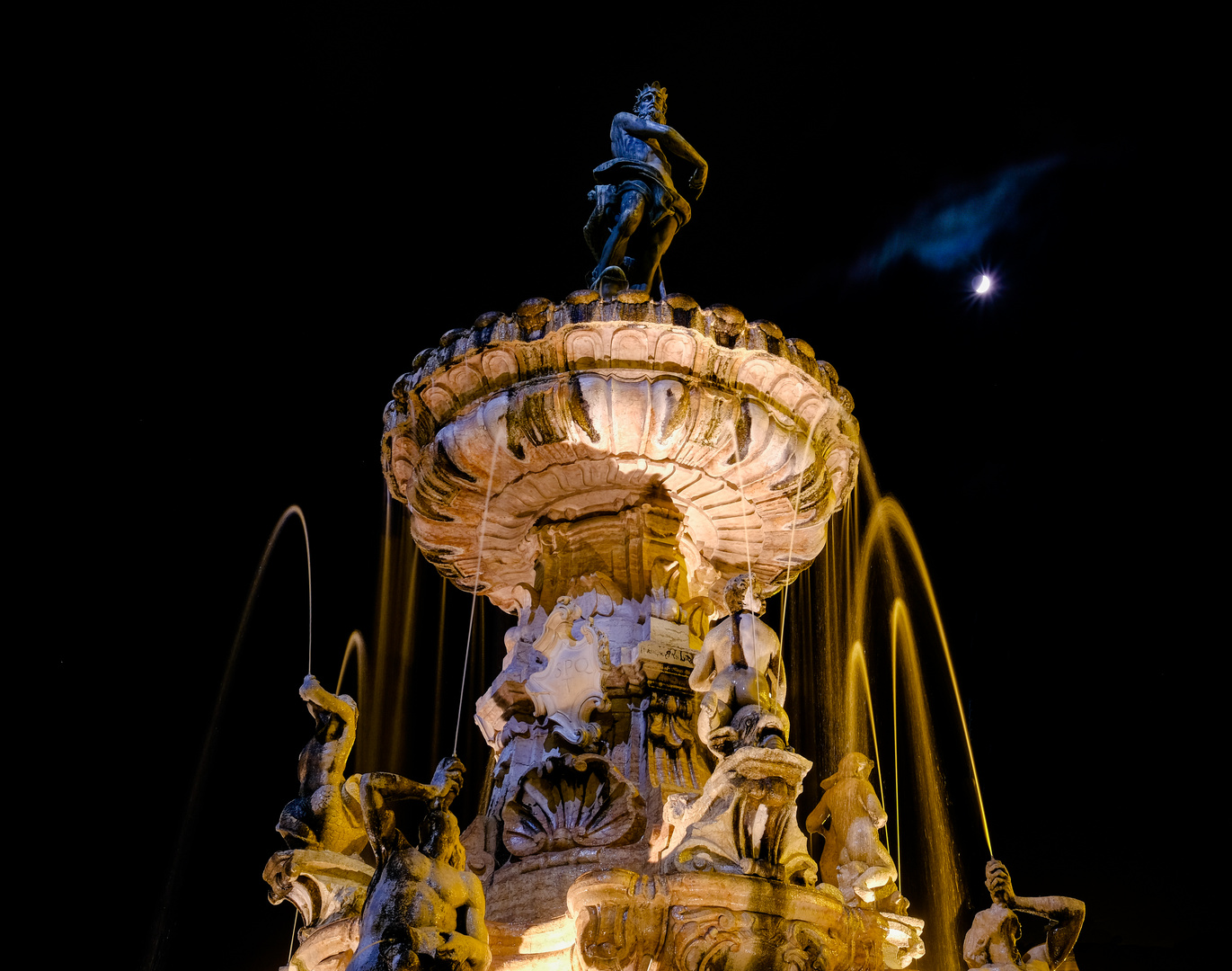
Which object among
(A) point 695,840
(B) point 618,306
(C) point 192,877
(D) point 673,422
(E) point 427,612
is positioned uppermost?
(E) point 427,612

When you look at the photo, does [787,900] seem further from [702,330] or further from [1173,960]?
[1173,960]

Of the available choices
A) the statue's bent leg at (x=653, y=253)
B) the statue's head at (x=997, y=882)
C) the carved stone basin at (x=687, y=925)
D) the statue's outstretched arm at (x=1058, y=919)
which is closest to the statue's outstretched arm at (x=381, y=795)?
the carved stone basin at (x=687, y=925)

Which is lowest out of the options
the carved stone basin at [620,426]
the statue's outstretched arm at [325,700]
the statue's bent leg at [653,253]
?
the statue's outstretched arm at [325,700]

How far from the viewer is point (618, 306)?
312 inches

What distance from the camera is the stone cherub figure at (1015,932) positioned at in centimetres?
662

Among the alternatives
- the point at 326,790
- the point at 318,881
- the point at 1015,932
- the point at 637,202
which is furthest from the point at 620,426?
the point at 1015,932

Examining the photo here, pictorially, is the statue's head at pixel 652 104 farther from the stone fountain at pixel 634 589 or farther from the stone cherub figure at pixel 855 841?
the stone cherub figure at pixel 855 841

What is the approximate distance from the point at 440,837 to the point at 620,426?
3401mm

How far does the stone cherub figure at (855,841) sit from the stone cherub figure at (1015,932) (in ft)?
1.76

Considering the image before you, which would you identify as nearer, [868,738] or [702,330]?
[702,330]

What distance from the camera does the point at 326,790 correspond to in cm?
696

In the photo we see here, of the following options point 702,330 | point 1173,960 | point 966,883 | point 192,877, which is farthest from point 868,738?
point 702,330

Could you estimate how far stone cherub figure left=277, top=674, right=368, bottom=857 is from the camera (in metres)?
6.80

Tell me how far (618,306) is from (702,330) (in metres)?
0.57
